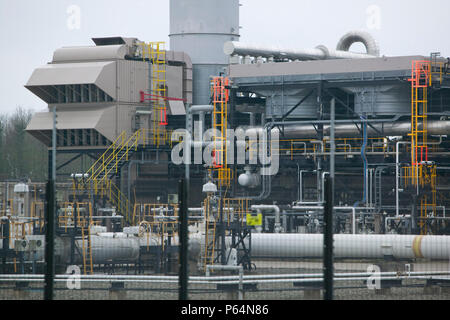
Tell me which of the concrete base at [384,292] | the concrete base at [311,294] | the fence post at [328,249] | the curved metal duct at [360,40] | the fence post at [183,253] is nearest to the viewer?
the fence post at [328,249]

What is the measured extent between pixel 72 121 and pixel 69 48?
4.11 meters

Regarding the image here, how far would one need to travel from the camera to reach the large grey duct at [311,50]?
39406 mm

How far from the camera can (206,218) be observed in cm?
2534

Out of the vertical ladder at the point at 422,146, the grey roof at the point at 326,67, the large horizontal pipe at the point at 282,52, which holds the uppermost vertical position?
the large horizontal pipe at the point at 282,52

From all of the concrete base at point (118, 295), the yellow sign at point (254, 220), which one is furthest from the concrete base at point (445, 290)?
the concrete base at point (118, 295)

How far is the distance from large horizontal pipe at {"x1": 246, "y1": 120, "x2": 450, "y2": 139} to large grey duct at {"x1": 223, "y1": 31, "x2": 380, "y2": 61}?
393 cm

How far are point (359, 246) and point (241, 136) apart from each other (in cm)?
1303

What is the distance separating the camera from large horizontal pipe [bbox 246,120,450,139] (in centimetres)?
3431

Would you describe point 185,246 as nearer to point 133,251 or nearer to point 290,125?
point 133,251

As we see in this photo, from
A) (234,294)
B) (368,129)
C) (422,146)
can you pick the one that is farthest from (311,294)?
(368,129)

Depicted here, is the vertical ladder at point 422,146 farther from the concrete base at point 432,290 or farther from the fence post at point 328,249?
the fence post at point 328,249

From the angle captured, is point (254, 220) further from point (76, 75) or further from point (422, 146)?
point (76, 75)

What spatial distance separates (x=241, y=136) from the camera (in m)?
37.8

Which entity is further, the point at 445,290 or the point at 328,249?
the point at 445,290
